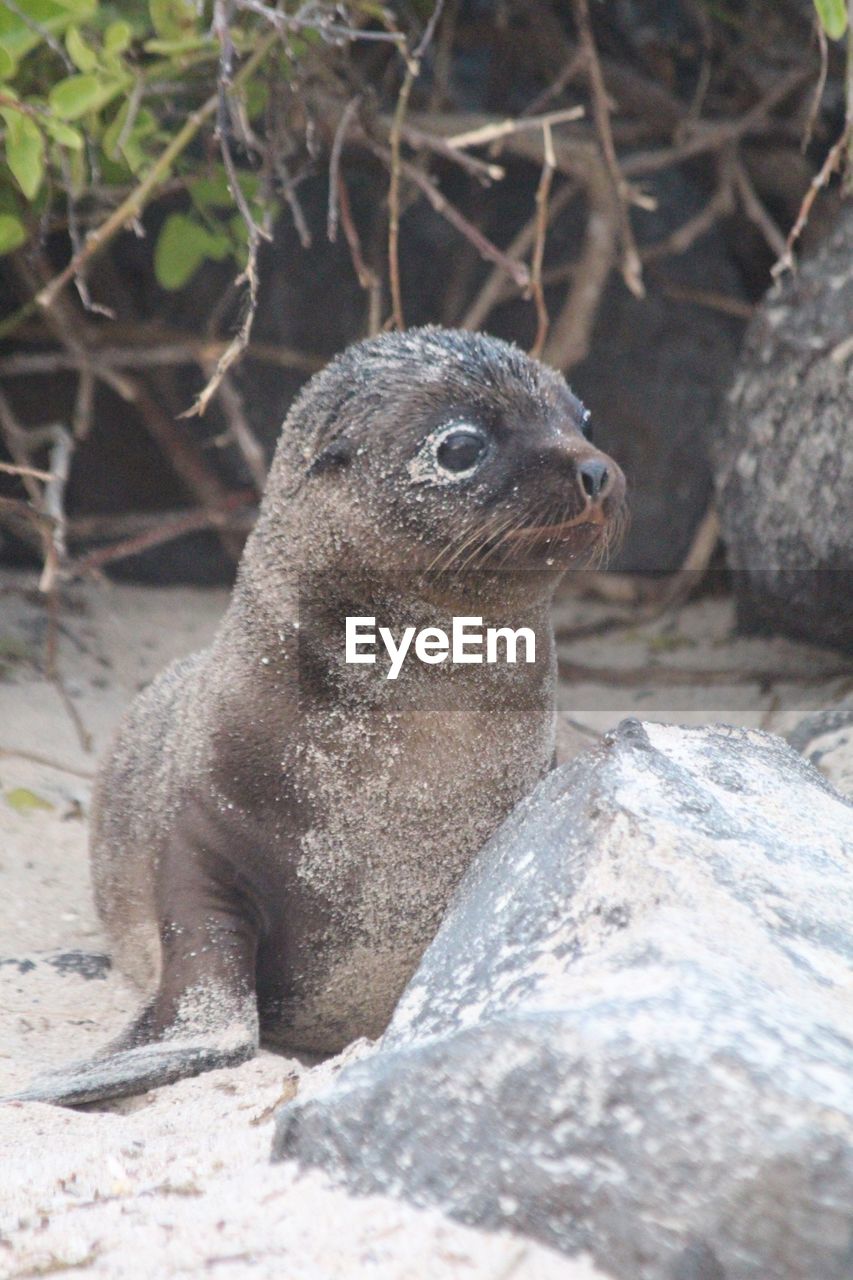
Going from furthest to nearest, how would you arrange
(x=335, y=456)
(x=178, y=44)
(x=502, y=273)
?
(x=502, y=273), (x=178, y=44), (x=335, y=456)

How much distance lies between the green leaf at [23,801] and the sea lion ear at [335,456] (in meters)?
1.53

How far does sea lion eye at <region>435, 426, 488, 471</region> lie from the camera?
8.81 ft

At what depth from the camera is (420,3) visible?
193 inches

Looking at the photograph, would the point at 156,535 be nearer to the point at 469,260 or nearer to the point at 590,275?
the point at 590,275

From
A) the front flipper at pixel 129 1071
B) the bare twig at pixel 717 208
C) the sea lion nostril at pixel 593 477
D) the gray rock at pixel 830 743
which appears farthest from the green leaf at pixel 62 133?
the bare twig at pixel 717 208

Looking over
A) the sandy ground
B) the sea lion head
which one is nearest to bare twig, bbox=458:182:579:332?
the sandy ground

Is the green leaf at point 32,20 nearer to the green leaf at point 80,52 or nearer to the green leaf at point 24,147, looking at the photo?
the green leaf at point 80,52

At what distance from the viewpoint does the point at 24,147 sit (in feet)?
11.5

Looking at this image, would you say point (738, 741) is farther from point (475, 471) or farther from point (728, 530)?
point (728, 530)

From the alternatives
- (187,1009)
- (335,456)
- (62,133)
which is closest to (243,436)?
(62,133)

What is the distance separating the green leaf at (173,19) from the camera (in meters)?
3.85

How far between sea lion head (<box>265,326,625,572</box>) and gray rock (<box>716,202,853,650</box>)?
5.93ft

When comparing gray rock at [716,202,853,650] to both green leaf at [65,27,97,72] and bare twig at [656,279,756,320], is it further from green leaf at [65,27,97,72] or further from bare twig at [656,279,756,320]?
green leaf at [65,27,97,72]

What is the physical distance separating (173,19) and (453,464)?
185 centimetres
